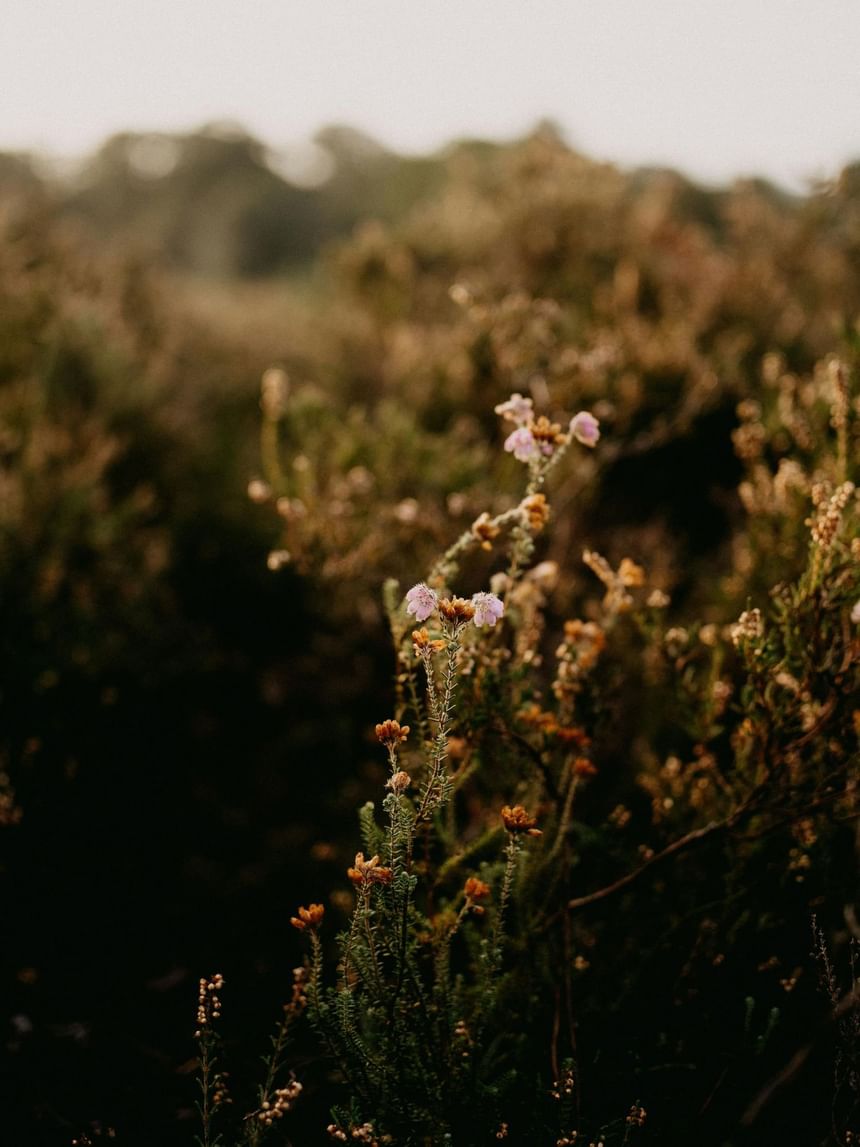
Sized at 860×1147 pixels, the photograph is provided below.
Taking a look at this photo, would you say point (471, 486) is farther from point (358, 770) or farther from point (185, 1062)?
point (185, 1062)

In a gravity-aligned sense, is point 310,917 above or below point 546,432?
below

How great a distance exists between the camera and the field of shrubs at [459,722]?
172cm

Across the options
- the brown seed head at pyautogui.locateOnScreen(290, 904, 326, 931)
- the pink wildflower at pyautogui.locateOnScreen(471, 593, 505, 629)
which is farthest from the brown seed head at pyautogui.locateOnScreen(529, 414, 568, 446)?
the brown seed head at pyautogui.locateOnScreen(290, 904, 326, 931)

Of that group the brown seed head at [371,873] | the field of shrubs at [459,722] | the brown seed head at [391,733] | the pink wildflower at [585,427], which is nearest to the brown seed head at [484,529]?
the field of shrubs at [459,722]

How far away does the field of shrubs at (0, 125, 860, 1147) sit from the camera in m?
1.72

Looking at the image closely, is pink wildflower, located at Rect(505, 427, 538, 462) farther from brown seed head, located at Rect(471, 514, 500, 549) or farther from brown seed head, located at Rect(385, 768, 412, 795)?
brown seed head, located at Rect(385, 768, 412, 795)

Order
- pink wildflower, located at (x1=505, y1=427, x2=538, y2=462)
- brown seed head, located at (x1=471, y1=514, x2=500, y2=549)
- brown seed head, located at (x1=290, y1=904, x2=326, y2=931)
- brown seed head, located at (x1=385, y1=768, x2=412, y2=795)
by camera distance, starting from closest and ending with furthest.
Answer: brown seed head, located at (x1=385, y1=768, x2=412, y2=795) < brown seed head, located at (x1=290, y1=904, x2=326, y2=931) < brown seed head, located at (x1=471, y1=514, x2=500, y2=549) < pink wildflower, located at (x1=505, y1=427, x2=538, y2=462)

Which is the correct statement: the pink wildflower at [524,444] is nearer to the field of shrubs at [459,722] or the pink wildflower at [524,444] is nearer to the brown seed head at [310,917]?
the field of shrubs at [459,722]

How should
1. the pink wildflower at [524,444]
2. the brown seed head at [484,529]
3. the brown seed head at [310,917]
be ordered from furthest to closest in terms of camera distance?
1. the pink wildflower at [524,444]
2. the brown seed head at [484,529]
3. the brown seed head at [310,917]

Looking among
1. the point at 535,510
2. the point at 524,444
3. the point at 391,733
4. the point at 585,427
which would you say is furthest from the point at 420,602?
the point at 585,427

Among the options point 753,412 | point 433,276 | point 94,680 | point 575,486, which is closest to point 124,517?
point 94,680

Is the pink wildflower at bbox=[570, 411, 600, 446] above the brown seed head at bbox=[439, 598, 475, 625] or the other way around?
above

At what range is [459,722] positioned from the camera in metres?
1.86

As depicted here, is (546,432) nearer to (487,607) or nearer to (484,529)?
(484,529)
